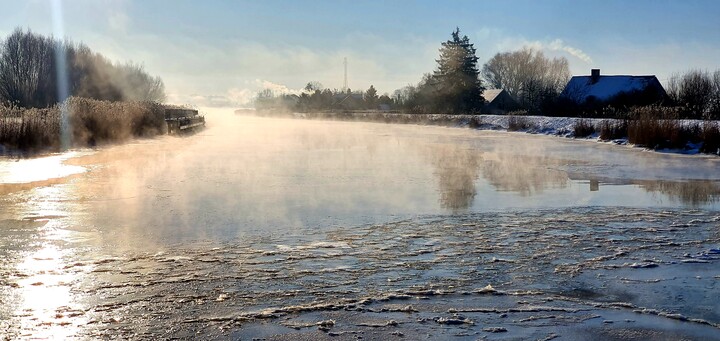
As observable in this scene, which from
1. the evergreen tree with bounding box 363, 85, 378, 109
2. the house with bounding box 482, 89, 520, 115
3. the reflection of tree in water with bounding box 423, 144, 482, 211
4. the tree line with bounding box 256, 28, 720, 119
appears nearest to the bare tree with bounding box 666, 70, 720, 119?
the tree line with bounding box 256, 28, 720, 119

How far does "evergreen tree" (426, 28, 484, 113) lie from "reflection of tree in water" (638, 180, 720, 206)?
56342 millimetres

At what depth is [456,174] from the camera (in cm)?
1361

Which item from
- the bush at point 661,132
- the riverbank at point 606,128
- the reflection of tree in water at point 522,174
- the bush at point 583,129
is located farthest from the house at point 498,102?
the reflection of tree in water at point 522,174

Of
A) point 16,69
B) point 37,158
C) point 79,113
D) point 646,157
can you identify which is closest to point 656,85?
point 646,157

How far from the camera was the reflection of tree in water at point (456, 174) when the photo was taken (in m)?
9.84

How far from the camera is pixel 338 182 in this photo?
1216cm

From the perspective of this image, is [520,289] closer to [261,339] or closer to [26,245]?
[261,339]

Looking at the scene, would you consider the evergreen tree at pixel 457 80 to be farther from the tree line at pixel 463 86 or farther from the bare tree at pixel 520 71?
the bare tree at pixel 520 71

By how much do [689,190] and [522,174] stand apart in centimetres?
350

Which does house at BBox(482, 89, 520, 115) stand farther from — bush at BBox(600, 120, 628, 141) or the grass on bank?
the grass on bank

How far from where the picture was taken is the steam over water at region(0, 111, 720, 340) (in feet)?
14.1

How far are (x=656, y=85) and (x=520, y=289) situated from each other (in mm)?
61111

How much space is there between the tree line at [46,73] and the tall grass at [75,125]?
31523 mm

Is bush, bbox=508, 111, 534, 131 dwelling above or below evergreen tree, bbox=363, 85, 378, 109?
below
